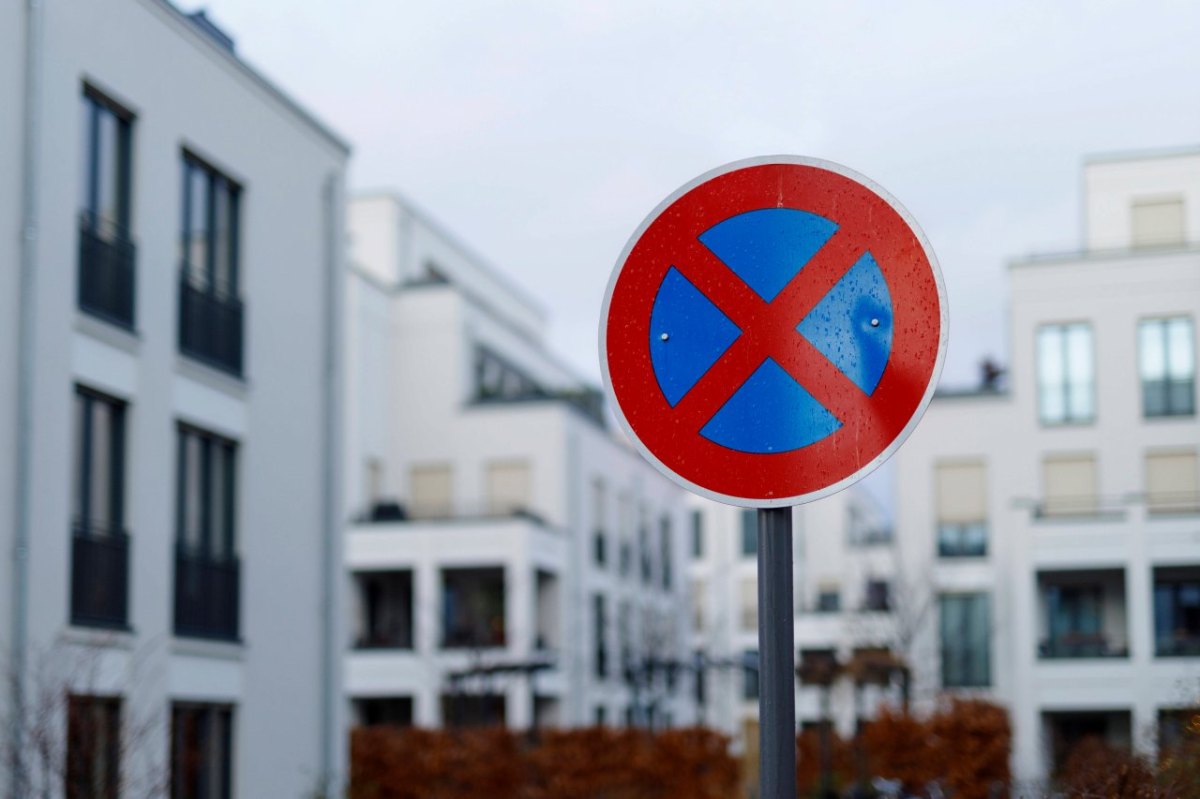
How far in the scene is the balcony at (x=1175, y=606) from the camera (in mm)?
45594

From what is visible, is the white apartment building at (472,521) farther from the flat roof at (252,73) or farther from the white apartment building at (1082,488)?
the flat roof at (252,73)

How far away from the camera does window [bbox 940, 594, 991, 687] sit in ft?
167

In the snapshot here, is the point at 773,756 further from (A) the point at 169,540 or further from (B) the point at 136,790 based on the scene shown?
(A) the point at 169,540

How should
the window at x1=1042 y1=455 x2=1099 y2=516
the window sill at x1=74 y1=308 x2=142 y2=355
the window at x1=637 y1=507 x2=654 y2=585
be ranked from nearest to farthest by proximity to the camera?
the window sill at x1=74 y1=308 x2=142 y2=355 < the window at x1=1042 y1=455 x2=1099 y2=516 < the window at x1=637 y1=507 x2=654 y2=585

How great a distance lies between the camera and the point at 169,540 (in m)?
18.9

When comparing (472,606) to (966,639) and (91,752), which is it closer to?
(966,639)

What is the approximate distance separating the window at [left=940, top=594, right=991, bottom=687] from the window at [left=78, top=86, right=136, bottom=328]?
119ft

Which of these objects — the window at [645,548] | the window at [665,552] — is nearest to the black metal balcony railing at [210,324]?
the window at [645,548]

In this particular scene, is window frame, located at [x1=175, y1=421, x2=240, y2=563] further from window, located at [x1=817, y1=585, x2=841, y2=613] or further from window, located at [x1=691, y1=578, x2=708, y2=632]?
window, located at [x1=691, y1=578, x2=708, y2=632]

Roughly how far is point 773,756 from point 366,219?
5273cm

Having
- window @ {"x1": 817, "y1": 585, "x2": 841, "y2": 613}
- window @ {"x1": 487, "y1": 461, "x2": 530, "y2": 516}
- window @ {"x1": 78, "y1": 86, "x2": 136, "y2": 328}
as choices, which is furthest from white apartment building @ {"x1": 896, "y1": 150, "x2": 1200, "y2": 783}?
window @ {"x1": 78, "y1": 86, "x2": 136, "y2": 328}

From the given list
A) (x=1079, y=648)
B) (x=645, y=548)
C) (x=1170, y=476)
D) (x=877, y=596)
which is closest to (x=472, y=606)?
(x=645, y=548)

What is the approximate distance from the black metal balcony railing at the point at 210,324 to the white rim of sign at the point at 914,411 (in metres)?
16.9

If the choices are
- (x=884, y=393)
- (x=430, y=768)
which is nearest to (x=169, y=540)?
(x=430, y=768)
